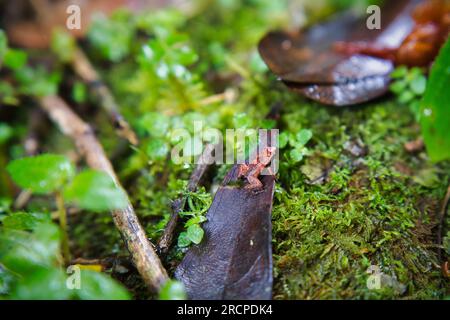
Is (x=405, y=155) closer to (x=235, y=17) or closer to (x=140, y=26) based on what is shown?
(x=235, y=17)

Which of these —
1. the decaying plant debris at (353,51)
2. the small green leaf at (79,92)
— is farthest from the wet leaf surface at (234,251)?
the small green leaf at (79,92)

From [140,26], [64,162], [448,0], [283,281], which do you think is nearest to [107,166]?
[64,162]

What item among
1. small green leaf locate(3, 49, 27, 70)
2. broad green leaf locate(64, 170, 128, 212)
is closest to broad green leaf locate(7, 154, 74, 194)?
broad green leaf locate(64, 170, 128, 212)

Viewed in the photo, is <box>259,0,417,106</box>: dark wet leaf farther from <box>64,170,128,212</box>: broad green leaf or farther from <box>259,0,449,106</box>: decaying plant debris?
<box>64,170,128,212</box>: broad green leaf

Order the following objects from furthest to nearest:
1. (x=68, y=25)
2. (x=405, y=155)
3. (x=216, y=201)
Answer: (x=68, y=25), (x=405, y=155), (x=216, y=201)

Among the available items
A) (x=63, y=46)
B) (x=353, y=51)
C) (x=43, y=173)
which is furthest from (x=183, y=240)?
(x=63, y=46)

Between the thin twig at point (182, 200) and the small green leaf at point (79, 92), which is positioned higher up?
the small green leaf at point (79, 92)

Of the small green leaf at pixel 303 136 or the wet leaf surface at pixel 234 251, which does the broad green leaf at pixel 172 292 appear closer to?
the wet leaf surface at pixel 234 251
